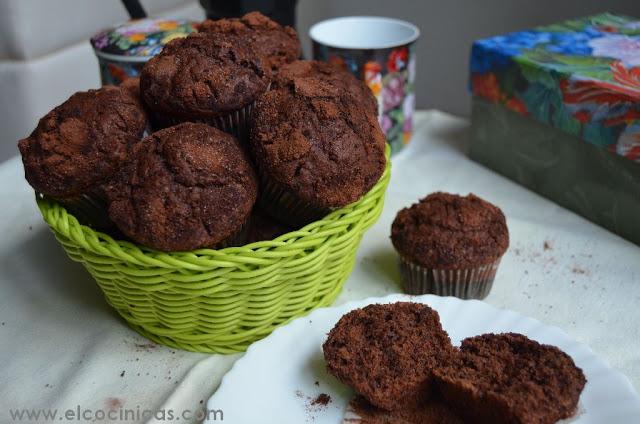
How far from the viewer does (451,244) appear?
110 cm

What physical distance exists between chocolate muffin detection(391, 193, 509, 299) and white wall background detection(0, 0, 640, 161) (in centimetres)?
113

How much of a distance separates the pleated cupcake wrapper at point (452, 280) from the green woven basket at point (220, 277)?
14cm

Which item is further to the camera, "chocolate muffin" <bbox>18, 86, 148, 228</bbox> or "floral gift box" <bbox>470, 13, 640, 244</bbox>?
"floral gift box" <bbox>470, 13, 640, 244</bbox>

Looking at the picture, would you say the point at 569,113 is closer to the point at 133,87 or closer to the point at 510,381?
the point at 510,381

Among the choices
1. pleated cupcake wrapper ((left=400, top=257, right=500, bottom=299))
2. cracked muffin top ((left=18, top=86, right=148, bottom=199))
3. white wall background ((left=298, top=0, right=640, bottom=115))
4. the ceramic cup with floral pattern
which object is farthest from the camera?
white wall background ((left=298, top=0, right=640, bottom=115))

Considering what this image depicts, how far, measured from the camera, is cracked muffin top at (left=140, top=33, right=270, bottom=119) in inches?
38.1

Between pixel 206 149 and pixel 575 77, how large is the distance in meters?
0.81

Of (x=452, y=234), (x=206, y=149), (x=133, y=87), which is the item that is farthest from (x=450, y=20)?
(x=206, y=149)

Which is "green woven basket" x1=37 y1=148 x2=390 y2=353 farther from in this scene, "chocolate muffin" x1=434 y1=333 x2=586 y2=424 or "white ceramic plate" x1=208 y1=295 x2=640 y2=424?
"chocolate muffin" x1=434 y1=333 x2=586 y2=424

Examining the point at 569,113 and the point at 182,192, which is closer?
the point at 182,192

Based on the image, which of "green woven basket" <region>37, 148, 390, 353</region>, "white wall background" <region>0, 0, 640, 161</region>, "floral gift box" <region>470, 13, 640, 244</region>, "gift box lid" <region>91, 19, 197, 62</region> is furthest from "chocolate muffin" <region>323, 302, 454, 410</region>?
"white wall background" <region>0, 0, 640, 161</region>

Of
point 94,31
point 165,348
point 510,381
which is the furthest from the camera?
point 94,31

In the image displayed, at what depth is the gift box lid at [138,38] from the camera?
1364mm

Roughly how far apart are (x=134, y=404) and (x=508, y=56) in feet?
3.57
